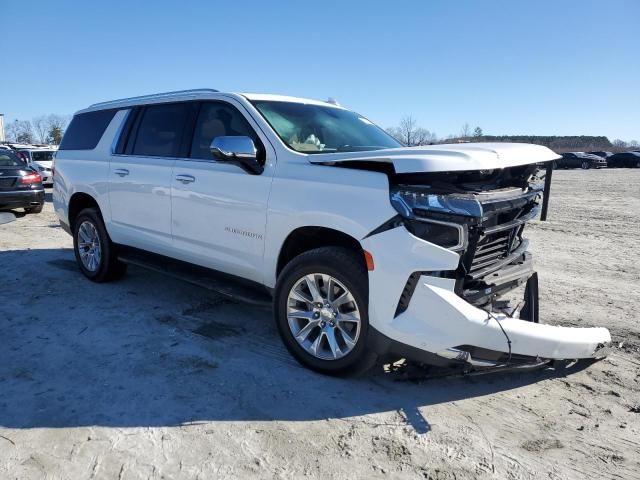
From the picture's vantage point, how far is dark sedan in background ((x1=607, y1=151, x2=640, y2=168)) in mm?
45031

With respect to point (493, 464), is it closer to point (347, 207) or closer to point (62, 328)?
point (347, 207)

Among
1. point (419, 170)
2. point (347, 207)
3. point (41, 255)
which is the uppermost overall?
point (419, 170)

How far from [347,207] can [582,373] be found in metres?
2.16

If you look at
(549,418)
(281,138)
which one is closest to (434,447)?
(549,418)

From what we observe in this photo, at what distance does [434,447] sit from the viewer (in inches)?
112

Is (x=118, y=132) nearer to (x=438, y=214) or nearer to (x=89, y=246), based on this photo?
(x=89, y=246)

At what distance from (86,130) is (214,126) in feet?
8.48

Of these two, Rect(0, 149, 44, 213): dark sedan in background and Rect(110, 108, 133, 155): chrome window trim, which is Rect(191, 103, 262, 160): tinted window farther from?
Rect(0, 149, 44, 213): dark sedan in background

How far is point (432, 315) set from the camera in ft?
10.2

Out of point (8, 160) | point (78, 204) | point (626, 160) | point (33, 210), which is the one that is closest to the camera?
point (78, 204)

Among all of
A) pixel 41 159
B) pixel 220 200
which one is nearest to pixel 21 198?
pixel 220 200

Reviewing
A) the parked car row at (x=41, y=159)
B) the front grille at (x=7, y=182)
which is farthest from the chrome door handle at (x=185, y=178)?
the parked car row at (x=41, y=159)

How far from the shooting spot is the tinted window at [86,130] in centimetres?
593

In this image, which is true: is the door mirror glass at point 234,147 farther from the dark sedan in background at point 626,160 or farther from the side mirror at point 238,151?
the dark sedan in background at point 626,160
